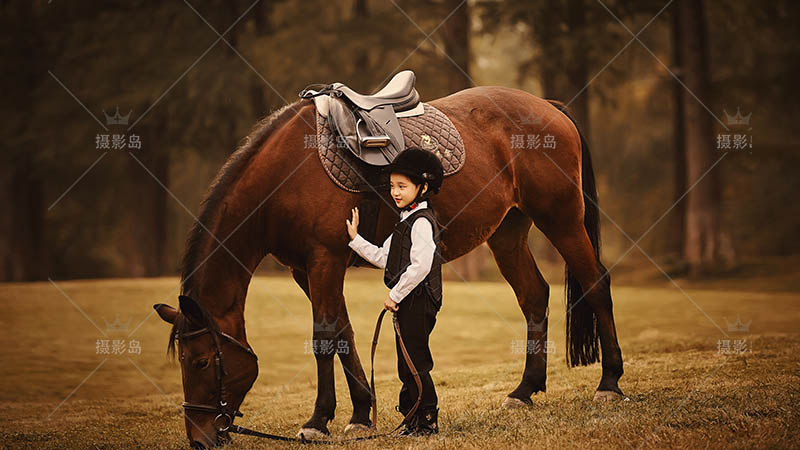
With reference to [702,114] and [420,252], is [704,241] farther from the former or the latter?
[420,252]

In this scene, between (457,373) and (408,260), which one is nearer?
(408,260)

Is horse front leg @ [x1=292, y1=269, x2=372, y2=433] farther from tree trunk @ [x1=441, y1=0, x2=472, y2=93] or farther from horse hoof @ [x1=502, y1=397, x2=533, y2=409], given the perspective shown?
tree trunk @ [x1=441, y1=0, x2=472, y2=93]

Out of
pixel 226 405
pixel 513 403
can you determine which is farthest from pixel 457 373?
pixel 226 405

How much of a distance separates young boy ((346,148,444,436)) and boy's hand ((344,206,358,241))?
28cm

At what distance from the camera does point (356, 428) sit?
14.7 feet

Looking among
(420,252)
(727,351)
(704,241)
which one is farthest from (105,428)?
(704,241)

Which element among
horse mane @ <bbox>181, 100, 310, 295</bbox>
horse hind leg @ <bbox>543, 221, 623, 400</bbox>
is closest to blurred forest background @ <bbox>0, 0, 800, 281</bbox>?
horse hind leg @ <bbox>543, 221, 623, 400</bbox>

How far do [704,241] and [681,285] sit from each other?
132 cm

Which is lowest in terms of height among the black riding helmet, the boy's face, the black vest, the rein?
the rein

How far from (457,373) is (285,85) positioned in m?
11.8

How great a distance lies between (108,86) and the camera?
17.1 m

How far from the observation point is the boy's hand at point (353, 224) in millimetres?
4379

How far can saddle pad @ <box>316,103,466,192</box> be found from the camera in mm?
4594

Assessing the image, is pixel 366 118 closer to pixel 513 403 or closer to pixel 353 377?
pixel 353 377
